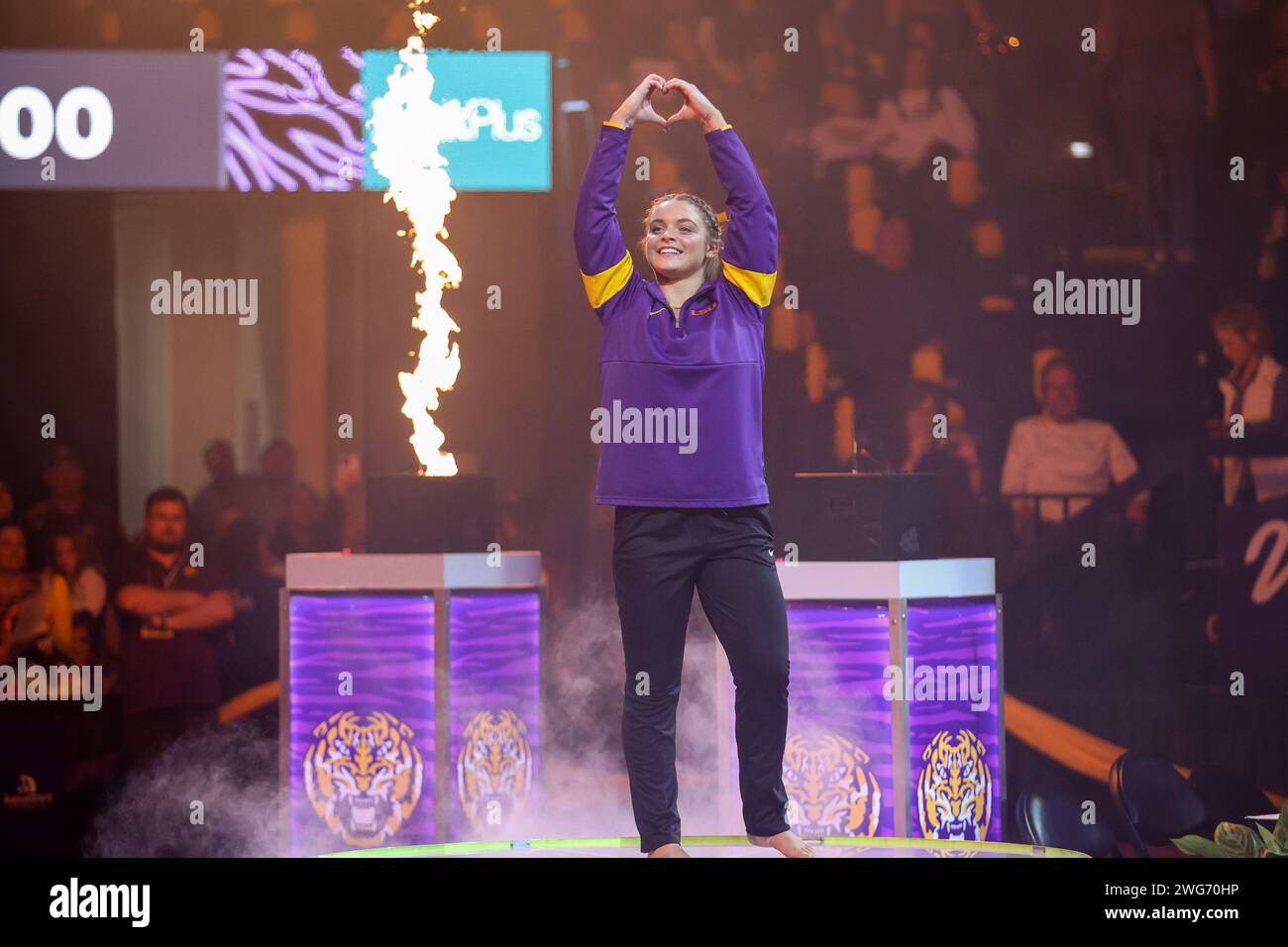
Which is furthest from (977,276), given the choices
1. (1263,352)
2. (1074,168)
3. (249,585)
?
(249,585)

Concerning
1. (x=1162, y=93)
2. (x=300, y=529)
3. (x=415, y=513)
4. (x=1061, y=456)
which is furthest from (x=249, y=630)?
(x=1162, y=93)

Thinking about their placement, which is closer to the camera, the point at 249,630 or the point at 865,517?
the point at 865,517

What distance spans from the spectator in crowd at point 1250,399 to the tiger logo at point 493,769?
7.83 feet

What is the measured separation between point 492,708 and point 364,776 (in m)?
0.43

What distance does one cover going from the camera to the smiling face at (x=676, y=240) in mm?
3627

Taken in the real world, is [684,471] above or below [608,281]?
below

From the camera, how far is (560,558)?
16.8 ft

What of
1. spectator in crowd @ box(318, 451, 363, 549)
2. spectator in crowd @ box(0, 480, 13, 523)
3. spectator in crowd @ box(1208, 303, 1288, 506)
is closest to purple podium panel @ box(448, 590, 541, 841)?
spectator in crowd @ box(318, 451, 363, 549)

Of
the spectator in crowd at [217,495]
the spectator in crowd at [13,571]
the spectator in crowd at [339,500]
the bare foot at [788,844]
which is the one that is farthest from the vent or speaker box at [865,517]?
the spectator in crowd at [13,571]

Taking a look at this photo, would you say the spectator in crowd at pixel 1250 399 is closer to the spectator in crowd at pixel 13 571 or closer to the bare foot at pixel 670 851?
the bare foot at pixel 670 851

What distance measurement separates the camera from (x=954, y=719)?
4379 mm

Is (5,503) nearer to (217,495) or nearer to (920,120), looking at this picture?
(217,495)

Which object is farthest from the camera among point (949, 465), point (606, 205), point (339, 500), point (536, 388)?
point (536, 388)
